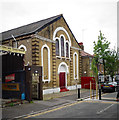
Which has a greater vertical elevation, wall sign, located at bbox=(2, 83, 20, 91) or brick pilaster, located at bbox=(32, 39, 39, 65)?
brick pilaster, located at bbox=(32, 39, 39, 65)

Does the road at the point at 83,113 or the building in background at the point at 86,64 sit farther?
the building in background at the point at 86,64

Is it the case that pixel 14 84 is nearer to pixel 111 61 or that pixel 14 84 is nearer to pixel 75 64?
pixel 75 64

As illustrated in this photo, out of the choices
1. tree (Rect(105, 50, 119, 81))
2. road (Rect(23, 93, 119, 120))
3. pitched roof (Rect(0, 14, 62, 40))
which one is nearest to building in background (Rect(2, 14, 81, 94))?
pitched roof (Rect(0, 14, 62, 40))

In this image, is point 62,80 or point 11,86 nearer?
point 11,86

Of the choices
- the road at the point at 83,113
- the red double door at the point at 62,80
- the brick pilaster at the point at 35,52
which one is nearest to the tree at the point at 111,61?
the red double door at the point at 62,80

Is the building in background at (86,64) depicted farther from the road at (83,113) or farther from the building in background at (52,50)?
the road at (83,113)

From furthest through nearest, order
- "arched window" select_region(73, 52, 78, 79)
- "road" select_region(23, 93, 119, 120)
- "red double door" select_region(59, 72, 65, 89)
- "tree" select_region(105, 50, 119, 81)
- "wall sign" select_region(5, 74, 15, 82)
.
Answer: "tree" select_region(105, 50, 119, 81) → "arched window" select_region(73, 52, 78, 79) → "red double door" select_region(59, 72, 65, 89) → "wall sign" select_region(5, 74, 15, 82) → "road" select_region(23, 93, 119, 120)

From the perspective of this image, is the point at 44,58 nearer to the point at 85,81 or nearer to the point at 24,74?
the point at 24,74

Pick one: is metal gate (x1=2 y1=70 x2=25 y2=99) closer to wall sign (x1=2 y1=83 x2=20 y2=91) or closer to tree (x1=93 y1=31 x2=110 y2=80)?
wall sign (x1=2 y1=83 x2=20 y2=91)

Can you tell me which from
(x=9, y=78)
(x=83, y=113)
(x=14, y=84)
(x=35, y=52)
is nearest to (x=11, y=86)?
(x=14, y=84)

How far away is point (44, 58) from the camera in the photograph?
19.8 m

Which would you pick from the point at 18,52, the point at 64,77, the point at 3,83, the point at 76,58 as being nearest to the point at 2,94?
the point at 3,83

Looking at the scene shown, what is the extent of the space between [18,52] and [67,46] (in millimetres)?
10664

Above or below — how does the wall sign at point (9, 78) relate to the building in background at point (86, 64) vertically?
below
